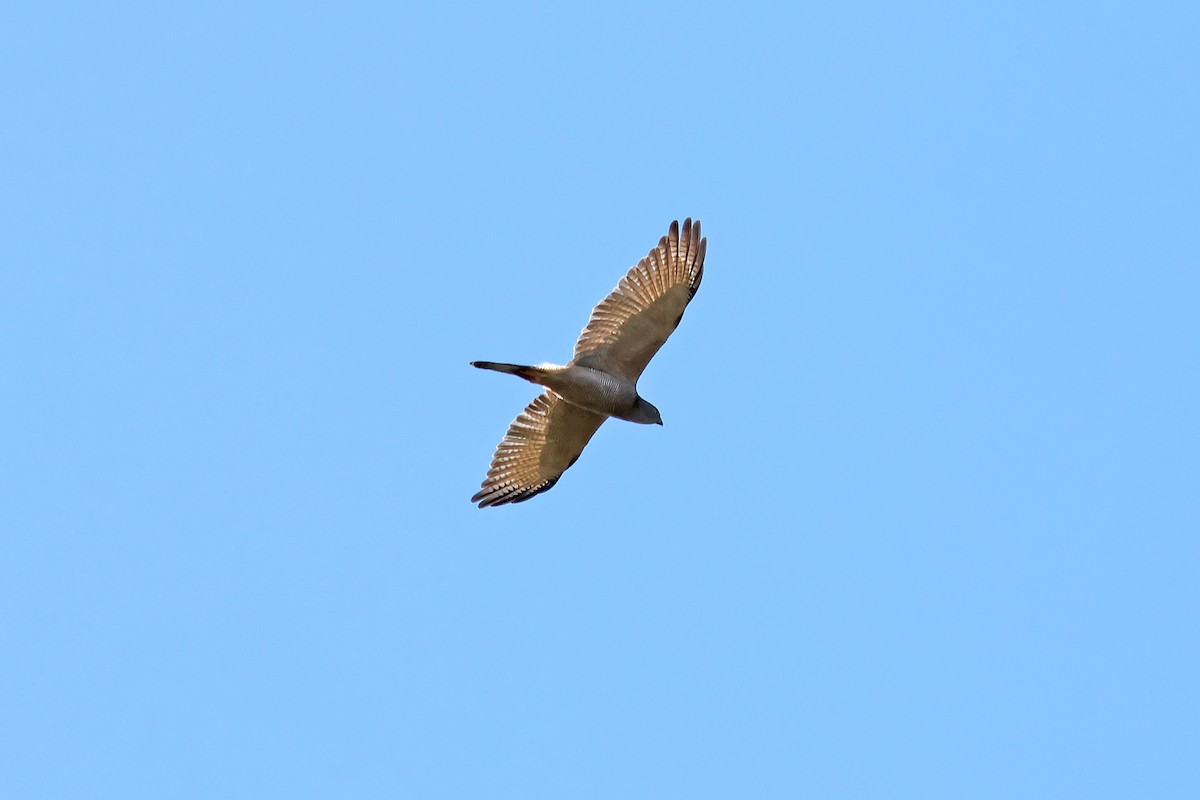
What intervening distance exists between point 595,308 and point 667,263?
937mm

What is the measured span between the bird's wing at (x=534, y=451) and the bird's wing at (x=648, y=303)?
1295 mm

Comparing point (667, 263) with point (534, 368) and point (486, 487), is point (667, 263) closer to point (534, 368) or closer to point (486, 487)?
point (534, 368)

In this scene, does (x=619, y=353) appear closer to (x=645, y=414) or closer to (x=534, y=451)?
(x=645, y=414)

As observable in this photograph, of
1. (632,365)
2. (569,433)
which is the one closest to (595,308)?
(632,365)

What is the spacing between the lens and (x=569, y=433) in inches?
760

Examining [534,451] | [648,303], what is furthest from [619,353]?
[534,451]

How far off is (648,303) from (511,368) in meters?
1.67

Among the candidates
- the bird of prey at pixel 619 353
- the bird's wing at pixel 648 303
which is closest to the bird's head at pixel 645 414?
the bird of prey at pixel 619 353

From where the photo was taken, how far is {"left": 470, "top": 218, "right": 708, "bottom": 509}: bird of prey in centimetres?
1758

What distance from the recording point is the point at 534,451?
19.6 meters

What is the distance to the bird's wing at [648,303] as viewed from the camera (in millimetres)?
17562

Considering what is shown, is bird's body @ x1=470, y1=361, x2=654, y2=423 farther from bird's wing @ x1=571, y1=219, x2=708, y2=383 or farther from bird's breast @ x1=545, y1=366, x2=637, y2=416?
bird's wing @ x1=571, y1=219, x2=708, y2=383

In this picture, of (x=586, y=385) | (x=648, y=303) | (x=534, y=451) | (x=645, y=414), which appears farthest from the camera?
(x=534, y=451)

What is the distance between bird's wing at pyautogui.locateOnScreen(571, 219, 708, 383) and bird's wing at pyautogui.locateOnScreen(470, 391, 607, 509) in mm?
1295
